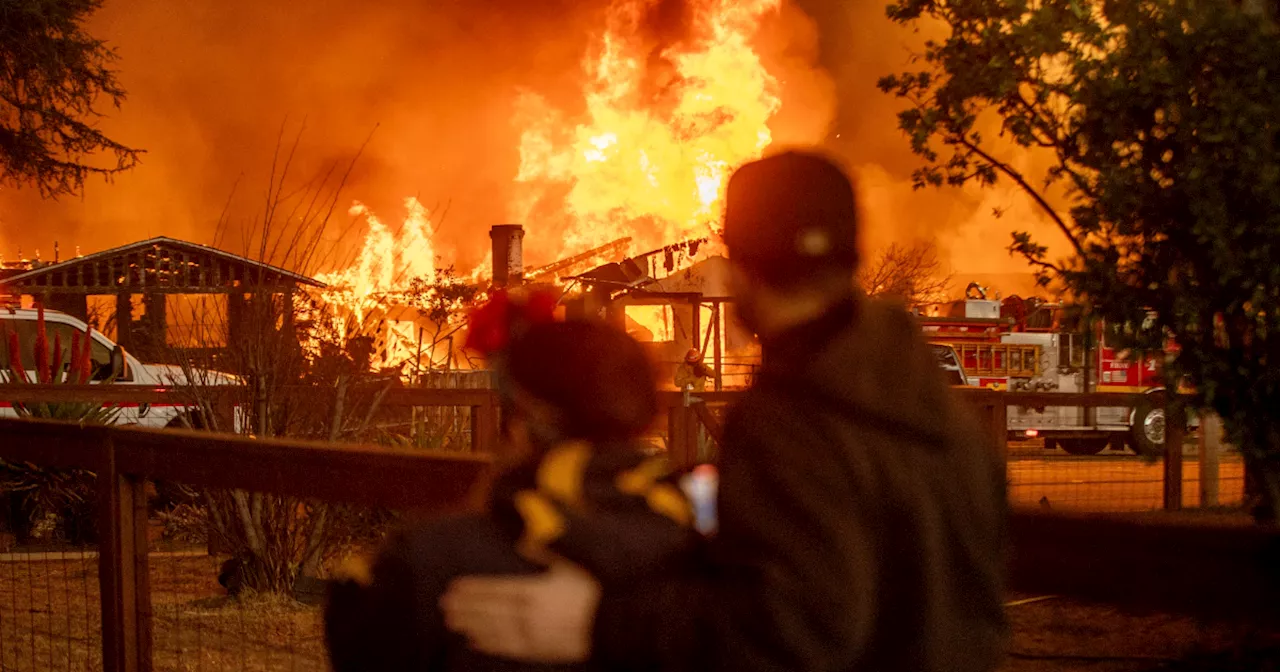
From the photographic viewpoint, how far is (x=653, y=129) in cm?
5641

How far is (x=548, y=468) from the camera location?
146cm

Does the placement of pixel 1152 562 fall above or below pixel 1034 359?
above

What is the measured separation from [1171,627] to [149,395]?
7035 millimetres

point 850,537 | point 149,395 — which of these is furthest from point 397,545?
point 149,395

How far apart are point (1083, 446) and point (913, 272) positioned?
23.1 metres

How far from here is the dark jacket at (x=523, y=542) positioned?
4.60 ft

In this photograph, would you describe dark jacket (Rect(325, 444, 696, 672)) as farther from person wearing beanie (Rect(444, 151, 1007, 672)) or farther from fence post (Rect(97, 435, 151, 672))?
fence post (Rect(97, 435, 151, 672))

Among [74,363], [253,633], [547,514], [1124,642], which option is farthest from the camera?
[74,363]

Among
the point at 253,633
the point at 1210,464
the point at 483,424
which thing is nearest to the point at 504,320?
the point at 253,633

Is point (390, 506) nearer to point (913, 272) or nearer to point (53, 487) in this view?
point (53, 487)

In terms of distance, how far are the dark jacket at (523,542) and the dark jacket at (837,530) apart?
7 cm

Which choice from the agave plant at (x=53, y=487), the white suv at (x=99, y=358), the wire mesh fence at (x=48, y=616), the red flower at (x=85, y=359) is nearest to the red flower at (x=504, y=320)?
the wire mesh fence at (x=48, y=616)

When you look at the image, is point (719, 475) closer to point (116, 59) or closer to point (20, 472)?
point (20, 472)

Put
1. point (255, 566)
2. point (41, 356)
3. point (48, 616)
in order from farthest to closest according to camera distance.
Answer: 1. point (41, 356)
2. point (255, 566)
3. point (48, 616)
